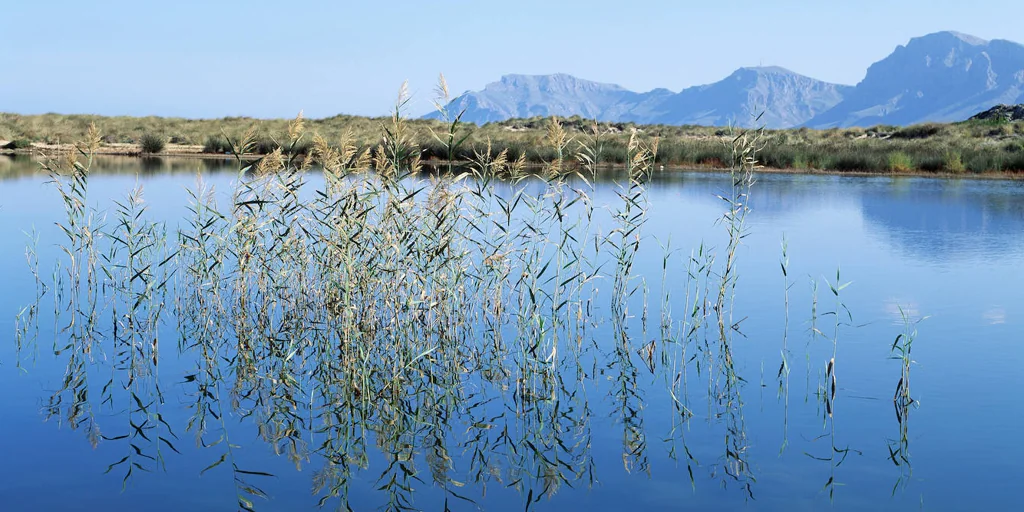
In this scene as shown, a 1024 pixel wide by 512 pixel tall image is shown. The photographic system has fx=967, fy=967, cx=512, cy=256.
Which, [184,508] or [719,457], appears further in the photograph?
[719,457]

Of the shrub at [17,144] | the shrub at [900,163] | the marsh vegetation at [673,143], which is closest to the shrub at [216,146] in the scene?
the marsh vegetation at [673,143]

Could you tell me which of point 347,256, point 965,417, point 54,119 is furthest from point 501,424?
point 54,119

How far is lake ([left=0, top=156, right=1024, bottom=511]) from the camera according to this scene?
414 centimetres

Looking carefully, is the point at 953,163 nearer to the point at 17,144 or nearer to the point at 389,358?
the point at 389,358

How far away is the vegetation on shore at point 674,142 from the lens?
25.1 metres

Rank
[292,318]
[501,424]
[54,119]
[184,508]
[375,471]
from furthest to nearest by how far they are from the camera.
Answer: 1. [54,119]
2. [292,318]
3. [501,424]
4. [375,471]
5. [184,508]

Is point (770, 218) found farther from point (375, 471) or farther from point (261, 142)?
point (261, 142)

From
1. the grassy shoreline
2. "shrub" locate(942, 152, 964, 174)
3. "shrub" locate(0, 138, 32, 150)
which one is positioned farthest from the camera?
"shrub" locate(0, 138, 32, 150)

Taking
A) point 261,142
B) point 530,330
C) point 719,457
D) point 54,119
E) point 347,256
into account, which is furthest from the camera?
point 54,119

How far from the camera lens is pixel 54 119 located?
3847 centimetres

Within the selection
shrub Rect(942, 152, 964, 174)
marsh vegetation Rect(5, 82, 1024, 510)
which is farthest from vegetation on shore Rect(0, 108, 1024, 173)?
marsh vegetation Rect(5, 82, 1024, 510)

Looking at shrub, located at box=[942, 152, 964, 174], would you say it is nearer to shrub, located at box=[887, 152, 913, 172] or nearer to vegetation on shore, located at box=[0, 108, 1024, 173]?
vegetation on shore, located at box=[0, 108, 1024, 173]

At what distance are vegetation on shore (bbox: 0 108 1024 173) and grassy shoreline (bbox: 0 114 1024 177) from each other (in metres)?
0.03

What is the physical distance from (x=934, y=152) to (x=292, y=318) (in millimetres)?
22694
